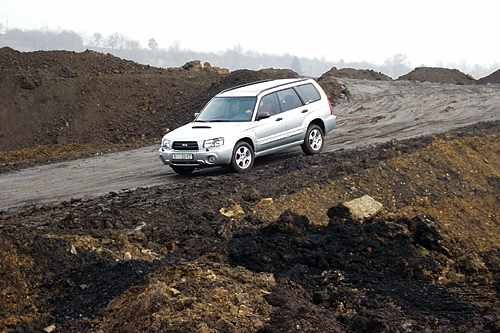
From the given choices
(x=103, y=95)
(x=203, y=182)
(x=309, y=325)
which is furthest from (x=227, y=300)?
(x=103, y=95)

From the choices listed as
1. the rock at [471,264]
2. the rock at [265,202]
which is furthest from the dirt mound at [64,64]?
the rock at [471,264]

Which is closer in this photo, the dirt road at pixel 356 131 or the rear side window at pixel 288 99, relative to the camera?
the dirt road at pixel 356 131

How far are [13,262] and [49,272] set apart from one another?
40 centimetres

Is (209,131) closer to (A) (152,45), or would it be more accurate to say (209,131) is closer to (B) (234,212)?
(B) (234,212)

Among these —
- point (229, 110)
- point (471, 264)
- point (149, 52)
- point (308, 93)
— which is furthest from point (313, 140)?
point (149, 52)

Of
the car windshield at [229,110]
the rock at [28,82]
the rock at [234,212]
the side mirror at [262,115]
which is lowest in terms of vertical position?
the rock at [234,212]

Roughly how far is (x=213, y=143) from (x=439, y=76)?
31.1 metres

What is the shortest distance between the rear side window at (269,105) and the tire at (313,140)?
1.06 meters

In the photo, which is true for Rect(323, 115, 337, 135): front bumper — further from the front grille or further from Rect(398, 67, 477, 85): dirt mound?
Rect(398, 67, 477, 85): dirt mound

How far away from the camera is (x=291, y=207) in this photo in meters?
11.1

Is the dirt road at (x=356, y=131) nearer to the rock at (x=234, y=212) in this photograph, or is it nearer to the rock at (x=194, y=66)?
the rock at (x=234, y=212)

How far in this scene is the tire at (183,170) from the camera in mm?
14620

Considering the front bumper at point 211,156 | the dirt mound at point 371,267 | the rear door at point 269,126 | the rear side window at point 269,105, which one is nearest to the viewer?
the dirt mound at point 371,267

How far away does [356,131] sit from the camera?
22.0 meters
